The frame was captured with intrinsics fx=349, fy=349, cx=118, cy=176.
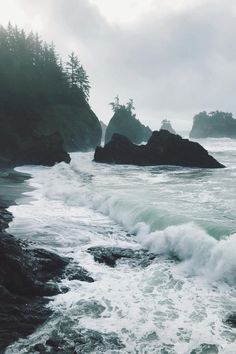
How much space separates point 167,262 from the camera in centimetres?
1131

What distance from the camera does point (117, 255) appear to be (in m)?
11.6

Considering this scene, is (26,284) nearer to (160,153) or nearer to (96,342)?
(96,342)

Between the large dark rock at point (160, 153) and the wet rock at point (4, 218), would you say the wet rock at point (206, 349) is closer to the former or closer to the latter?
the wet rock at point (4, 218)

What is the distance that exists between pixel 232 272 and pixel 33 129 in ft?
162

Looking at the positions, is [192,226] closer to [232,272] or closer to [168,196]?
[232,272]

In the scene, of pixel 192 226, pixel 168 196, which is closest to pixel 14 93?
pixel 168 196

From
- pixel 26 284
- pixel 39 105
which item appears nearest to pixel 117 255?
pixel 26 284

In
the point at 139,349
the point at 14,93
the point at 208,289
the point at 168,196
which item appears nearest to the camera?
the point at 139,349

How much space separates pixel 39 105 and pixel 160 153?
28.5m

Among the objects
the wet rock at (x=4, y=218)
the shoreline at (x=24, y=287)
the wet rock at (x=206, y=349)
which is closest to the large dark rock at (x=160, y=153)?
the wet rock at (x=4, y=218)

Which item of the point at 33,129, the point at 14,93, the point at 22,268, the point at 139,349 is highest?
the point at 14,93

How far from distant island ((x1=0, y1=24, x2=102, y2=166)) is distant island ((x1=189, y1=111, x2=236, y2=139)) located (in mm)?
90203

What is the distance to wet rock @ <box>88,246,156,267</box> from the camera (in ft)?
36.8

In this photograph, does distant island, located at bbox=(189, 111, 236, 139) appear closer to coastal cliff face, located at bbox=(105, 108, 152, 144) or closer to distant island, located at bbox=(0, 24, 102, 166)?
coastal cliff face, located at bbox=(105, 108, 152, 144)
